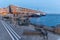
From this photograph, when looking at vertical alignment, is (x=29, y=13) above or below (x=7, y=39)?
below

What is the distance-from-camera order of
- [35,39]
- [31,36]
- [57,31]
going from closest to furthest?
1. [35,39]
2. [31,36]
3. [57,31]

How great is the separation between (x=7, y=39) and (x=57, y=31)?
6.10 metres

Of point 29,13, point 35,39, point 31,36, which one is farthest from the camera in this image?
point 29,13

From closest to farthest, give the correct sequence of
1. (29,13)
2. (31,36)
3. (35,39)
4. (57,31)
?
1. (35,39)
2. (31,36)
3. (57,31)
4. (29,13)

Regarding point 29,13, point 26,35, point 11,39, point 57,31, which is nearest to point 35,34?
point 26,35

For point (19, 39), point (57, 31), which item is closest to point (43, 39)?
point (19, 39)

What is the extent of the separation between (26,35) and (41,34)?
120 centimetres

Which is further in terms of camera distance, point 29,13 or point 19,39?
point 29,13

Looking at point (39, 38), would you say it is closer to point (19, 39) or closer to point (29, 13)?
point (19, 39)

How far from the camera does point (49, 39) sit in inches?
774

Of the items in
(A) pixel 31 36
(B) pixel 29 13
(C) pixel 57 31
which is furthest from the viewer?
(B) pixel 29 13

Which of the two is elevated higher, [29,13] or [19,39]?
[19,39]

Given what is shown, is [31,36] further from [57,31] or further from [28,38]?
[57,31]

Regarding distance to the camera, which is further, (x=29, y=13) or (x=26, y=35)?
(x=29, y=13)
